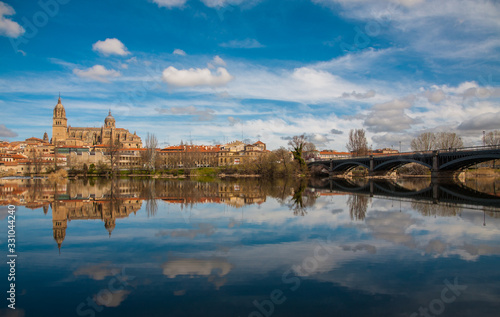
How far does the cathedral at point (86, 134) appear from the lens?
140 meters

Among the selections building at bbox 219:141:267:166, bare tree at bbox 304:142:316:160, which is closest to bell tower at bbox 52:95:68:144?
building at bbox 219:141:267:166

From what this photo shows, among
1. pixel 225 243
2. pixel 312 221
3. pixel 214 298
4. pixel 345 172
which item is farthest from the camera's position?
pixel 345 172

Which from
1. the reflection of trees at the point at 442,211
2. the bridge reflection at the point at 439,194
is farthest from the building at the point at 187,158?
the reflection of trees at the point at 442,211

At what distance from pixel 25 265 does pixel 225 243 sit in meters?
5.24

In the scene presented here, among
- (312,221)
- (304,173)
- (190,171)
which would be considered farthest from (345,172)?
(312,221)

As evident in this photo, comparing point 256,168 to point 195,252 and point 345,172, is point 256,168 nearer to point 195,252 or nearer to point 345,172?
point 345,172

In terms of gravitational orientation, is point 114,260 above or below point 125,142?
below

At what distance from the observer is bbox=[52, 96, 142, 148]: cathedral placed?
14050 centimetres

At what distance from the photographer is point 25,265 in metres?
8.41

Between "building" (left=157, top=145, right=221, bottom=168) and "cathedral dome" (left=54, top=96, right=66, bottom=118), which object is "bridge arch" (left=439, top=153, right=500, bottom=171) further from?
"cathedral dome" (left=54, top=96, right=66, bottom=118)

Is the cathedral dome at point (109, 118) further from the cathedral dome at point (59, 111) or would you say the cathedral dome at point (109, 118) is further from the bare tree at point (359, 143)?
the bare tree at point (359, 143)

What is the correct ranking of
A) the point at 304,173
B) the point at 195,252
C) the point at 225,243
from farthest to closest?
the point at 304,173 → the point at 225,243 → the point at 195,252

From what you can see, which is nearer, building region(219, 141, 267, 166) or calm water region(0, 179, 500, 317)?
calm water region(0, 179, 500, 317)

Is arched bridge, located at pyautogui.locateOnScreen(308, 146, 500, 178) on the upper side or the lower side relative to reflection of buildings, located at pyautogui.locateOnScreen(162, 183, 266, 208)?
upper
